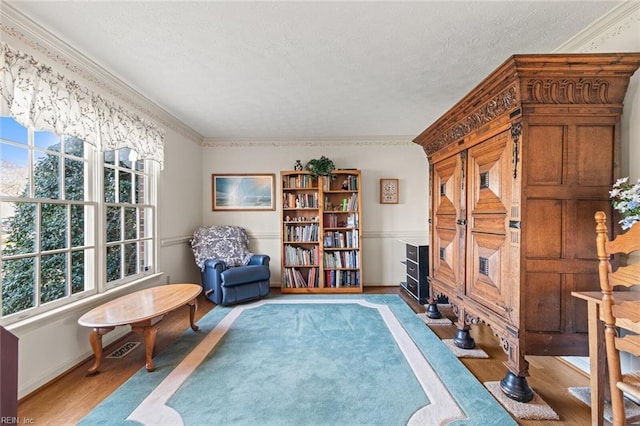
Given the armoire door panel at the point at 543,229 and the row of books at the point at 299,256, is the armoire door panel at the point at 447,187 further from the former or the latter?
the row of books at the point at 299,256

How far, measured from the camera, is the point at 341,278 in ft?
13.2

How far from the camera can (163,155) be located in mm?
3150

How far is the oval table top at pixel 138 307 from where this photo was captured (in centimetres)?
189

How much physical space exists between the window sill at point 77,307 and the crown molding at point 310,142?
2306mm

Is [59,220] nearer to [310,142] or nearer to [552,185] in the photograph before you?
[310,142]

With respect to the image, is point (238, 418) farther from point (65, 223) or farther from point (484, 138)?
point (484, 138)

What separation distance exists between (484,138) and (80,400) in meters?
3.17

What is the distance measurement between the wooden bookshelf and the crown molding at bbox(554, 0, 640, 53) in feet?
8.20

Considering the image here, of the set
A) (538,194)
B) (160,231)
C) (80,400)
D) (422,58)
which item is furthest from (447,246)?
(160,231)

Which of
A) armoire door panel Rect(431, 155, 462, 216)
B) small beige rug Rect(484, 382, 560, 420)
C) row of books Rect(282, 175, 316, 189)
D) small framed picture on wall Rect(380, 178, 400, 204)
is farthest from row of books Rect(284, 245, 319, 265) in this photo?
small beige rug Rect(484, 382, 560, 420)

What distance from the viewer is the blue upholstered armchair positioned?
3314 millimetres

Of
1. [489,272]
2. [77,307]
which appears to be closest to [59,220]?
[77,307]

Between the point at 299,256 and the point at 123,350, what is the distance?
2.28m

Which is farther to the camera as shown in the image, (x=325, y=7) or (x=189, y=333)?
(x=189, y=333)
